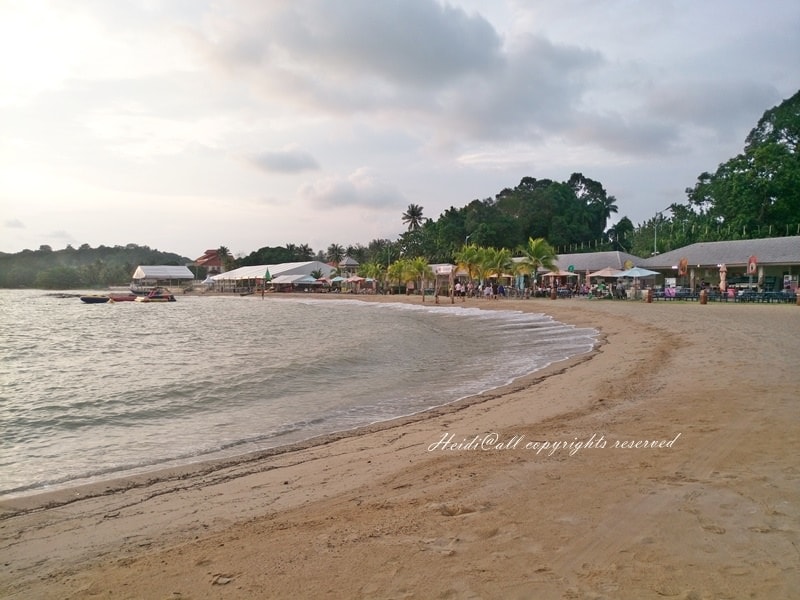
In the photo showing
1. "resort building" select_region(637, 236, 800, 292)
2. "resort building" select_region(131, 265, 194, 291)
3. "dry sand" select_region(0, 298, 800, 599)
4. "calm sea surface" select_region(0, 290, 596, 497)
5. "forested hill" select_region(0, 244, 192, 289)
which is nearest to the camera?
"dry sand" select_region(0, 298, 800, 599)

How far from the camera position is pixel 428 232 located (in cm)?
7575

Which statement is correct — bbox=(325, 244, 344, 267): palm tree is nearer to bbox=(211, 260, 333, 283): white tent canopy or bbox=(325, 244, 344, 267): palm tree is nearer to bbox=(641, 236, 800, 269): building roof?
bbox=(211, 260, 333, 283): white tent canopy

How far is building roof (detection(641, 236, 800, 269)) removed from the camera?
3275 cm

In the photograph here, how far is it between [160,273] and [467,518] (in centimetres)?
10504

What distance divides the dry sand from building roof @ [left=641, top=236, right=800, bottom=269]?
31.3 metres

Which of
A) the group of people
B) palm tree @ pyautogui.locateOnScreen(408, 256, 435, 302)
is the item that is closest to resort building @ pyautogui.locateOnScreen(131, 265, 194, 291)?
palm tree @ pyautogui.locateOnScreen(408, 256, 435, 302)

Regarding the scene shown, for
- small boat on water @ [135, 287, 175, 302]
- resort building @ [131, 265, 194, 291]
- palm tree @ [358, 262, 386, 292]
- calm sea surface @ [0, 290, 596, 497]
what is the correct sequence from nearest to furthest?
calm sea surface @ [0, 290, 596, 497] → small boat on water @ [135, 287, 175, 302] → palm tree @ [358, 262, 386, 292] → resort building @ [131, 265, 194, 291]

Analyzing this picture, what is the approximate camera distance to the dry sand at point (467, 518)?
306cm

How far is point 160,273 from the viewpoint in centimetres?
9881

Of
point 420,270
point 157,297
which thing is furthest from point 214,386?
point 157,297

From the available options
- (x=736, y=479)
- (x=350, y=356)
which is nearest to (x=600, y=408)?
(x=736, y=479)

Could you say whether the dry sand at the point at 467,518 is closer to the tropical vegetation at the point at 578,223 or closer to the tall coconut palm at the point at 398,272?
the tropical vegetation at the point at 578,223

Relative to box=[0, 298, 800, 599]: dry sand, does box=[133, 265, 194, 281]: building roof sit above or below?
above

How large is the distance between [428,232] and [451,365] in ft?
205
